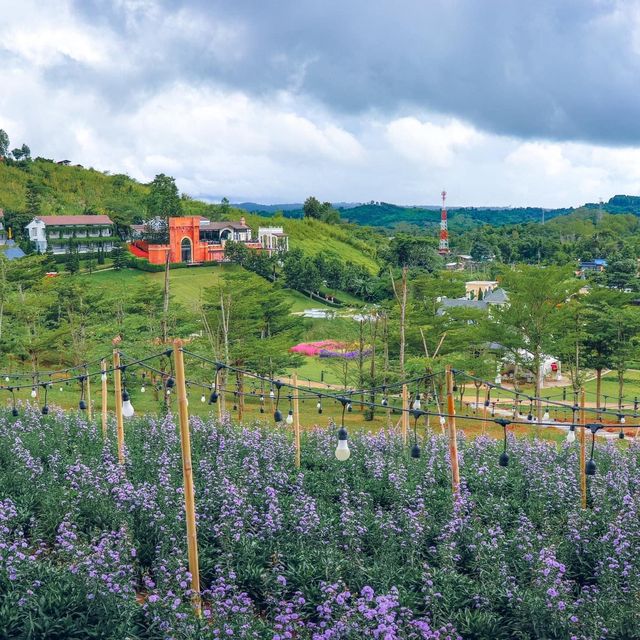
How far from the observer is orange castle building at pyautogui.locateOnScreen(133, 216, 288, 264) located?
75125 millimetres

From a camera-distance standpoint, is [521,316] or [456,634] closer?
[456,634]

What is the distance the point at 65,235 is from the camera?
76.8 m

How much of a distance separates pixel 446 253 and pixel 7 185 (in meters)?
77.8

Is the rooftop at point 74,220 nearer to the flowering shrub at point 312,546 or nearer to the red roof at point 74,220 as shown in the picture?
the red roof at point 74,220

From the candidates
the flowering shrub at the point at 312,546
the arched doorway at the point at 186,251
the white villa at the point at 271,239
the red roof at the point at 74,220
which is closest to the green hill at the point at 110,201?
the white villa at the point at 271,239

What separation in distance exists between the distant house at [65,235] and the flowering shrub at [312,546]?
66338mm

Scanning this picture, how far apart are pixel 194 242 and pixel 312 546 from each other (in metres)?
71.2

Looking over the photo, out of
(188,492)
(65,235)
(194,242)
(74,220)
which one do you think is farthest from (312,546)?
(74,220)

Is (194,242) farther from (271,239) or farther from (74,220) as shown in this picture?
(271,239)

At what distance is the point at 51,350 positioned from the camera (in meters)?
29.3

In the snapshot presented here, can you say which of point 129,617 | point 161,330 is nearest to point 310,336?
point 161,330

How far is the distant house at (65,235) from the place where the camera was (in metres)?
75.2

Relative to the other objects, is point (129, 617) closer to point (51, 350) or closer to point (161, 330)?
point (161, 330)

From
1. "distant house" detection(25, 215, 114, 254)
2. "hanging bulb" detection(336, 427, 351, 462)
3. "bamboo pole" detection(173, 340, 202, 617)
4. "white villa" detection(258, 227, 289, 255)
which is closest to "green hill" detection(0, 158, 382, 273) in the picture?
"white villa" detection(258, 227, 289, 255)
